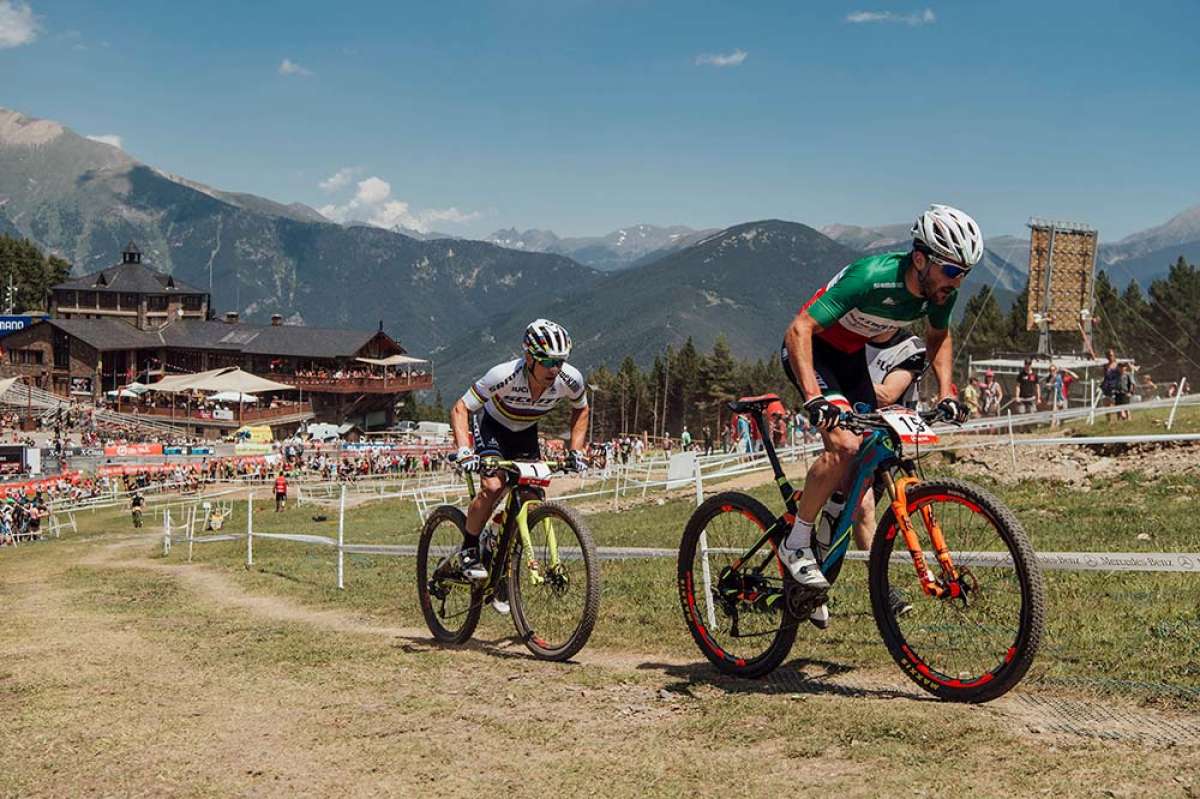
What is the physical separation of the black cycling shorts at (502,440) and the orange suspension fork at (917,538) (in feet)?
13.2

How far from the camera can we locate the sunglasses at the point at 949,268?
5996 mm

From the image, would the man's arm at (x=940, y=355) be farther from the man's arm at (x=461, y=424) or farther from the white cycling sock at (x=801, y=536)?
the man's arm at (x=461, y=424)

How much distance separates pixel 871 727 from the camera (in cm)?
521

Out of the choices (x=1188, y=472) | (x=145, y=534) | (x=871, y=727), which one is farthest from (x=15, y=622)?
(x=145, y=534)

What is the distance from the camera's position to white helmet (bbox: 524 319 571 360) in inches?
333

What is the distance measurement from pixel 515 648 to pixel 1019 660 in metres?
4.76

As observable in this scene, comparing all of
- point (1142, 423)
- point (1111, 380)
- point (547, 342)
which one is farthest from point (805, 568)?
point (1111, 380)

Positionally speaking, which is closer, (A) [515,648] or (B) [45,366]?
(A) [515,648]

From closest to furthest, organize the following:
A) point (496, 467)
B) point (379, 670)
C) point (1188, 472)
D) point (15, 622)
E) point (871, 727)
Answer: point (871, 727)
point (379, 670)
point (496, 467)
point (15, 622)
point (1188, 472)

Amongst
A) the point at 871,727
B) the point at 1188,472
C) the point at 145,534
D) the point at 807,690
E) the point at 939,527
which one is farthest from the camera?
the point at 145,534

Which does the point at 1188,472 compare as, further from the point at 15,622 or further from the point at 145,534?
the point at 145,534

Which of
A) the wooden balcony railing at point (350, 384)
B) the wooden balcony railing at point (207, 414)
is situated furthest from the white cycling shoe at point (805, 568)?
the wooden balcony railing at point (350, 384)

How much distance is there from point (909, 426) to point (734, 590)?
1.89m

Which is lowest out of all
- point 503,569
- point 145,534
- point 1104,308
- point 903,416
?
point 145,534
